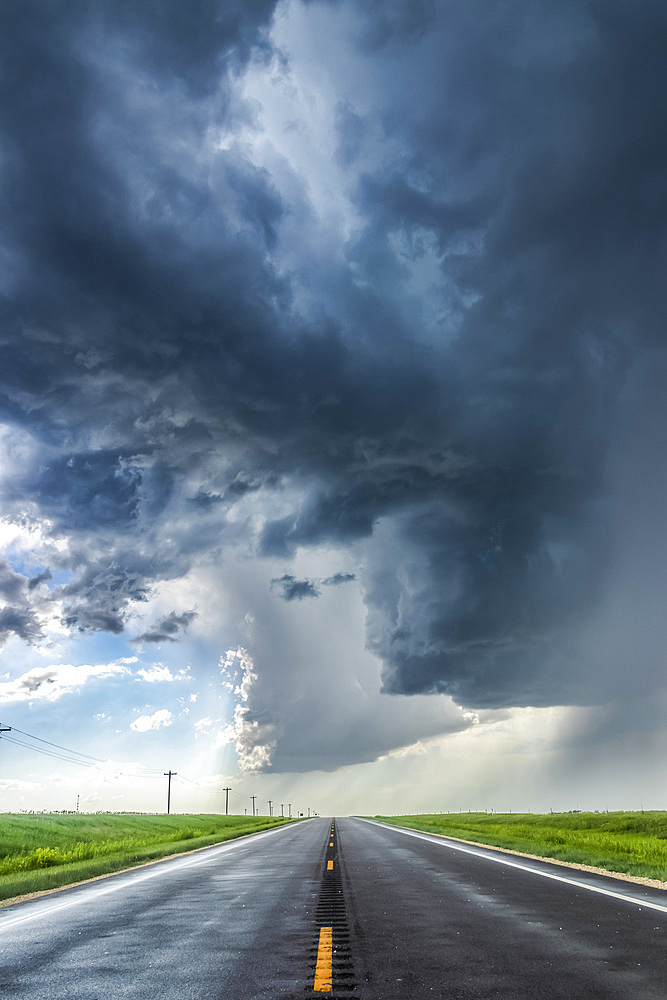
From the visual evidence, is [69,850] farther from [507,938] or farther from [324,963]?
[324,963]

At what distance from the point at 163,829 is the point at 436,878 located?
46587mm

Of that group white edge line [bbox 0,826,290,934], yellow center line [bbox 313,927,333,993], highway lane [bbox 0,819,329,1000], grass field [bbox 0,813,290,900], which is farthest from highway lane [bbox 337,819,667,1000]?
grass field [bbox 0,813,290,900]

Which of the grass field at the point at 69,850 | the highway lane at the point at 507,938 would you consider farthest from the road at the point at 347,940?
the grass field at the point at 69,850

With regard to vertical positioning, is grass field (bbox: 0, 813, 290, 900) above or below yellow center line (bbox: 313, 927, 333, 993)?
below

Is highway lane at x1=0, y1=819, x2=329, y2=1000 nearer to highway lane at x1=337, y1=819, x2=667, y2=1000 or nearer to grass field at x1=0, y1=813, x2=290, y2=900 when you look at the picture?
highway lane at x1=337, y1=819, x2=667, y2=1000

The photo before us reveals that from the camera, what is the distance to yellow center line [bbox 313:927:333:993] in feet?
18.7

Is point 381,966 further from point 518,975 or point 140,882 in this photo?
point 140,882

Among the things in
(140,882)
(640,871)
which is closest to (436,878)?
(640,871)

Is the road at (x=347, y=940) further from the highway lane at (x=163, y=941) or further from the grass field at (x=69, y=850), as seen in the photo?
the grass field at (x=69, y=850)

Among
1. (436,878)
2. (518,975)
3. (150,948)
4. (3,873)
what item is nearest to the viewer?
(518,975)

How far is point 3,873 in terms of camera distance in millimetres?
21391

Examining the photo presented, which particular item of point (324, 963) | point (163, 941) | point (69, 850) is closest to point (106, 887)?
point (163, 941)

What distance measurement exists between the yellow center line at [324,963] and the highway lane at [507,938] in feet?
0.93

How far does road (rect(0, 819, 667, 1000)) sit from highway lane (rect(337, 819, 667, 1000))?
2 cm
